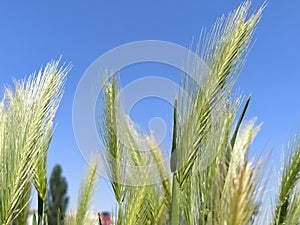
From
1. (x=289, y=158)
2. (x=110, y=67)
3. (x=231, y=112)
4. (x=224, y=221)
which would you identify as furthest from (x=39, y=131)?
(x=289, y=158)

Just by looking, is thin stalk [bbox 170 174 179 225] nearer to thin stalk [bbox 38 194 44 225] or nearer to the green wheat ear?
the green wheat ear

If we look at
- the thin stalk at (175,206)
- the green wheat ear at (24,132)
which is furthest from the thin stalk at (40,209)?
the thin stalk at (175,206)

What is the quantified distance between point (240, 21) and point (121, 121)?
419 millimetres

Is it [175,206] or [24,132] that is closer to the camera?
[175,206]

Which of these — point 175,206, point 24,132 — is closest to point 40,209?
point 24,132

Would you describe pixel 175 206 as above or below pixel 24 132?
below

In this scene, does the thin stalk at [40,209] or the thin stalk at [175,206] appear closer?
the thin stalk at [175,206]

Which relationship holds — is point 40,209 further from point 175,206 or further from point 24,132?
point 175,206

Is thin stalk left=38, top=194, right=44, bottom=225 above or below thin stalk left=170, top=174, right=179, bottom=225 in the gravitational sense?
above

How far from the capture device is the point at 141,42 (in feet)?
4.28

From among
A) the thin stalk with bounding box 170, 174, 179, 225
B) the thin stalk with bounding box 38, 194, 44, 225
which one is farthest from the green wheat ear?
the thin stalk with bounding box 170, 174, 179, 225

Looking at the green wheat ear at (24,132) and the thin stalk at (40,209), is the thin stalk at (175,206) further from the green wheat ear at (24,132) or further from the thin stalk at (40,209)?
the thin stalk at (40,209)

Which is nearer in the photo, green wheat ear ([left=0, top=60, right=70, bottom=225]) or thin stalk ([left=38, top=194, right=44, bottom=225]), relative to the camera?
green wheat ear ([left=0, top=60, right=70, bottom=225])

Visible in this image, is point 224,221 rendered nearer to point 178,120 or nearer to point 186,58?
point 178,120
